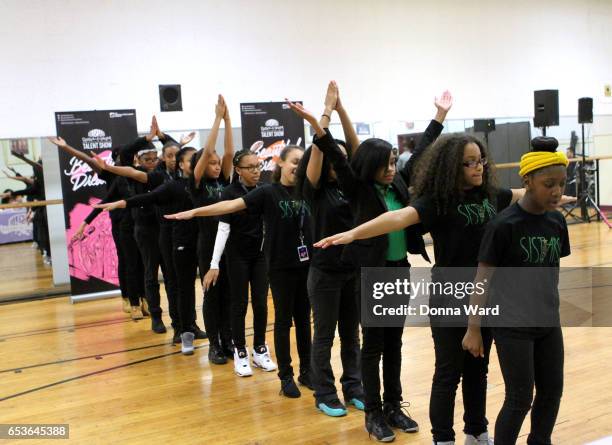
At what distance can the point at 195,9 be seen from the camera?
9.87m

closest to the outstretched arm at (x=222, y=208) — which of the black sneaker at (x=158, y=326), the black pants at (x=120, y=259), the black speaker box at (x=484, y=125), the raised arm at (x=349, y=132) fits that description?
the raised arm at (x=349, y=132)

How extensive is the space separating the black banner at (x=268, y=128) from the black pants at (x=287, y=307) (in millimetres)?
4052

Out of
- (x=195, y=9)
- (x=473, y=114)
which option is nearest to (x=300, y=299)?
(x=195, y=9)

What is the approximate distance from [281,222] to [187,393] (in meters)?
1.31

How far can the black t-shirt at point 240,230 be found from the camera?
463 centimetres

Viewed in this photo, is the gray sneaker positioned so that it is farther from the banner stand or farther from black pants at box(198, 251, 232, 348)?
the banner stand

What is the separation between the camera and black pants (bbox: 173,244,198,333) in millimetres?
5383

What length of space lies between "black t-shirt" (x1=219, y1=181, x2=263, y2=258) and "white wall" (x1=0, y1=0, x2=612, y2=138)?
17.0 feet

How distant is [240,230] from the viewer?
4.64 meters

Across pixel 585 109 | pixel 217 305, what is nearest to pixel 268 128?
pixel 217 305

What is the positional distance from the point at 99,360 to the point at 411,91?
785 centimetres

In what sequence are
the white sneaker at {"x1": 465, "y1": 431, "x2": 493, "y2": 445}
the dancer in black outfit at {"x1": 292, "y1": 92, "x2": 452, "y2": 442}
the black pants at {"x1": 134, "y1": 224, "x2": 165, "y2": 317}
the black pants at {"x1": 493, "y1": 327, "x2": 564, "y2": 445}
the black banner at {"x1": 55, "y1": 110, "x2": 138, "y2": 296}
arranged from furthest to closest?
A: the black banner at {"x1": 55, "y1": 110, "x2": 138, "y2": 296} → the black pants at {"x1": 134, "y1": 224, "x2": 165, "y2": 317} → the dancer in black outfit at {"x1": 292, "y1": 92, "x2": 452, "y2": 442} → the white sneaker at {"x1": 465, "y1": 431, "x2": 493, "y2": 445} → the black pants at {"x1": 493, "y1": 327, "x2": 564, "y2": 445}

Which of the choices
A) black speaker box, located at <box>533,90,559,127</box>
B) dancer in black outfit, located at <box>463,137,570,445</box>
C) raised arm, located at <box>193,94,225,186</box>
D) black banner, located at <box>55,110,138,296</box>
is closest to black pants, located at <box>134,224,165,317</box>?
raised arm, located at <box>193,94,225,186</box>

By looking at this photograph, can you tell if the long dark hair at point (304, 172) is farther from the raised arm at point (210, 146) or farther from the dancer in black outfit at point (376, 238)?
the raised arm at point (210, 146)
